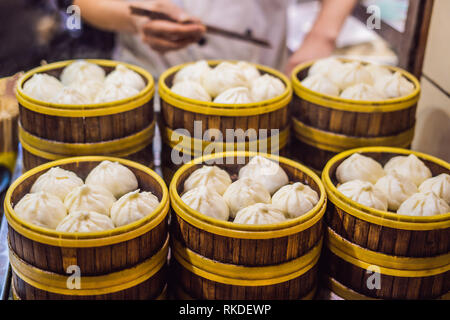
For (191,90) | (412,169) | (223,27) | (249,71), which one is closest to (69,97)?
(191,90)

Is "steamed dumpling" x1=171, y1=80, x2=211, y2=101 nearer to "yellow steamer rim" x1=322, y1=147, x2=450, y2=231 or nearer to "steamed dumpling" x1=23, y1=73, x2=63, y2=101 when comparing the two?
"steamed dumpling" x1=23, y1=73, x2=63, y2=101

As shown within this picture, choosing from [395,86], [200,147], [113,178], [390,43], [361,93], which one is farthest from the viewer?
[390,43]

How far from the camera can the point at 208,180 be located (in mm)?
1767

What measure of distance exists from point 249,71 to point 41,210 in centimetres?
121

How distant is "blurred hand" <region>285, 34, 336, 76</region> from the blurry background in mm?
346

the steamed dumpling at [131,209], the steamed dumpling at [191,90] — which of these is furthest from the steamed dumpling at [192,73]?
the steamed dumpling at [131,209]

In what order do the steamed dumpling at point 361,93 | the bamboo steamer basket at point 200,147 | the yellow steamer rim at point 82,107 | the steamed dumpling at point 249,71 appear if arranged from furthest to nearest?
the steamed dumpling at point 249,71 → the steamed dumpling at point 361,93 → the bamboo steamer basket at point 200,147 → the yellow steamer rim at point 82,107

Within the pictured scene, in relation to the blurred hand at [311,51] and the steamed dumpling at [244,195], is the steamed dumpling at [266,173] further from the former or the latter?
the blurred hand at [311,51]

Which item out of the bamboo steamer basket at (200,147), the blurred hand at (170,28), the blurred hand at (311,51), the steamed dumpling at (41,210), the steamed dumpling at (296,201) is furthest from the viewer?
the blurred hand at (311,51)

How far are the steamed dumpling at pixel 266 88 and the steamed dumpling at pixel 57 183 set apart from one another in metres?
0.82

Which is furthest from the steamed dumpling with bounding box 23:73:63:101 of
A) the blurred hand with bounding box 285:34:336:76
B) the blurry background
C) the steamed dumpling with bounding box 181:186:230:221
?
the blurred hand with bounding box 285:34:336:76

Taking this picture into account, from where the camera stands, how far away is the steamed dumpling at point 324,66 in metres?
2.38

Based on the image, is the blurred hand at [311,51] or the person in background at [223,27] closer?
the person in background at [223,27]

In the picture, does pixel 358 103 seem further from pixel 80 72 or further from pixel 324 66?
pixel 80 72
